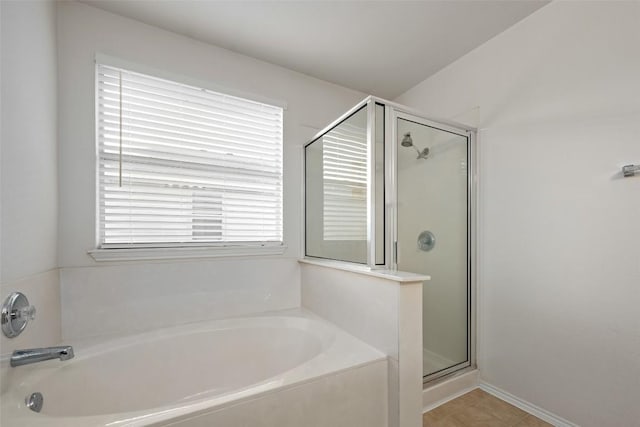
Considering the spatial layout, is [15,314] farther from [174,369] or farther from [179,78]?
[179,78]

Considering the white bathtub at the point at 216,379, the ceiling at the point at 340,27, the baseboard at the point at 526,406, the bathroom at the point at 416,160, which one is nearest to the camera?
the white bathtub at the point at 216,379

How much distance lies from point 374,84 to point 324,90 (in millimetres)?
486

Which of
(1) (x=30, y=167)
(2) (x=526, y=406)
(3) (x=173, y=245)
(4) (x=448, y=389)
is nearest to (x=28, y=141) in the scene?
(1) (x=30, y=167)

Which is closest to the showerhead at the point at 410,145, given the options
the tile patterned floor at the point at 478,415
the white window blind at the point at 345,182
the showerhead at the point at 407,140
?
the showerhead at the point at 407,140

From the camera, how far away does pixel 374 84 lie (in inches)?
98.9

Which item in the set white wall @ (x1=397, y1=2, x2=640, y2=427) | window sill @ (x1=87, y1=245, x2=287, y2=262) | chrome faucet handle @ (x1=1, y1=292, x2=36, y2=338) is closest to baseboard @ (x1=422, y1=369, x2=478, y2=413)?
white wall @ (x1=397, y1=2, x2=640, y2=427)

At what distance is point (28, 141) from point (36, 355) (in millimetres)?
922

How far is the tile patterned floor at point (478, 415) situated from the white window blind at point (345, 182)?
117 cm

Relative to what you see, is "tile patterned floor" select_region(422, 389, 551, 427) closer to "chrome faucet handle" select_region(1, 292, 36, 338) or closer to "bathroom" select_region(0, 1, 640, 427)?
"bathroom" select_region(0, 1, 640, 427)

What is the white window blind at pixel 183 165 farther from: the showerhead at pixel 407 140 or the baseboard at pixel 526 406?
the baseboard at pixel 526 406

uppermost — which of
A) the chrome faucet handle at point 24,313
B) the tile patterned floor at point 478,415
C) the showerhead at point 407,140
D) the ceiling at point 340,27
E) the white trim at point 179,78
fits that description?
the ceiling at point 340,27

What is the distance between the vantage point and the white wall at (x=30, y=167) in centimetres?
105

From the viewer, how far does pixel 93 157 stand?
162cm

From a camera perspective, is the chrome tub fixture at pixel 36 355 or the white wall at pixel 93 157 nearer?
the chrome tub fixture at pixel 36 355
